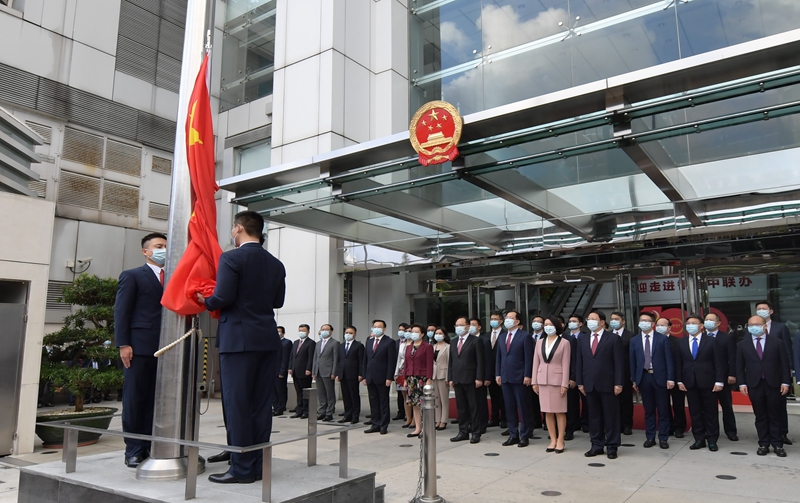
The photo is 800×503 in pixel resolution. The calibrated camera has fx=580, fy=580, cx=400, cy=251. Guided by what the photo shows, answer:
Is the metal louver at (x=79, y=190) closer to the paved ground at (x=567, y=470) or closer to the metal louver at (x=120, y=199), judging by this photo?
the metal louver at (x=120, y=199)

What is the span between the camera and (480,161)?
794 centimetres

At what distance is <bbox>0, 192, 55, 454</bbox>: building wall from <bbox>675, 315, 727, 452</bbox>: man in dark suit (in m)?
8.38

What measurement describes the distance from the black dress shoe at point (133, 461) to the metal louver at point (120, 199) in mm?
12909

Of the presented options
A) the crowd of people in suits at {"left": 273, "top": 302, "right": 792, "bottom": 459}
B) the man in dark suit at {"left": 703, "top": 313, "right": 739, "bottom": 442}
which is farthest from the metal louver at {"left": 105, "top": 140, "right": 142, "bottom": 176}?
the man in dark suit at {"left": 703, "top": 313, "right": 739, "bottom": 442}

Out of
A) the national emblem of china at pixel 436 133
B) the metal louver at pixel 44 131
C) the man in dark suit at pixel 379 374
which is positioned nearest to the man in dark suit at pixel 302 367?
the man in dark suit at pixel 379 374

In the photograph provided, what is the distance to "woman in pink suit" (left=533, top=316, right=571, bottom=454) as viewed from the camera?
289 inches

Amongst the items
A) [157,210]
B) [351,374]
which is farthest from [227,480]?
[157,210]

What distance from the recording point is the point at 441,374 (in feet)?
30.0

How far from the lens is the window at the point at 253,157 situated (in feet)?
54.4

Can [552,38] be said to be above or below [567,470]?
above

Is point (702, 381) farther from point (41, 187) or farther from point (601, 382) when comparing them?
point (41, 187)

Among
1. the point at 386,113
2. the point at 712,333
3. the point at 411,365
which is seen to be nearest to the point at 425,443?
the point at 411,365

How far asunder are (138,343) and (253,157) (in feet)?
41.6

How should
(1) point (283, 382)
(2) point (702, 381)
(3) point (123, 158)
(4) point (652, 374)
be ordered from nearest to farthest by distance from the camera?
1. (2) point (702, 381)
2. (4) point (652, 374)
3. (1) point (283, 382)
4. (3) point (123, 158)
